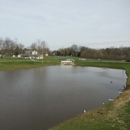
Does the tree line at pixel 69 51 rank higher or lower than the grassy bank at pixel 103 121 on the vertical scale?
higher

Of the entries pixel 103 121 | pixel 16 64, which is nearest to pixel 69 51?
pixel 16 64

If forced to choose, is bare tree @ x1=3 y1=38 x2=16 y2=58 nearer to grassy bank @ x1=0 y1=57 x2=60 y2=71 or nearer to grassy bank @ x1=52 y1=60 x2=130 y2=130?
grassy bank @ x1=0 y1=57 x2=60 y2=71

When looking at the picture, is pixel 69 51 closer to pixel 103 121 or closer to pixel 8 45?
pixel 8 45

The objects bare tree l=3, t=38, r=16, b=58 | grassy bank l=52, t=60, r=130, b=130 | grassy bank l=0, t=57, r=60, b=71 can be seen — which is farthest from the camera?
bare tree l=3, t=38, r=16, b=58

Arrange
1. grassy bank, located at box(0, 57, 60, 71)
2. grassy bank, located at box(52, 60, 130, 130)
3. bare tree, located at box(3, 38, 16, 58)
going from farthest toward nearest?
bare tree, located at box(3, 38, 16, 58)
grassy bank, located at box(0, 57, 60, 71)
grassy bank, located at box(52, 60, 130, 130)

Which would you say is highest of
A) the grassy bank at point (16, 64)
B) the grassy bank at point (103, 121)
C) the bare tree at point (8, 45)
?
the bare tree at point (8, 45)

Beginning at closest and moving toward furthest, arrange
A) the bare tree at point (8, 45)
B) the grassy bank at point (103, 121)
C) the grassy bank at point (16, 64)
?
the grassy bank at point (103, 121), the grassy bank at point (16, 64), the bare tree at point (8, 45)

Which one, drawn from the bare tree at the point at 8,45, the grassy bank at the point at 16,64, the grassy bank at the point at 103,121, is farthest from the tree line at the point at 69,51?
the grassy bank at the point at 103,121

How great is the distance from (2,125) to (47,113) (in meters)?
3.67

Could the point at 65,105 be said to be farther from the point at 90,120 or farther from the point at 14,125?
the point at 14,125

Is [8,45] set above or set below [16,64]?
above

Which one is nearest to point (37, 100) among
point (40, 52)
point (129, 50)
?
point (40, 52)

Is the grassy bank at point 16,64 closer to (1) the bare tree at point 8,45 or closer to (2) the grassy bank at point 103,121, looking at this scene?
(1) the bare tree at point 8,45

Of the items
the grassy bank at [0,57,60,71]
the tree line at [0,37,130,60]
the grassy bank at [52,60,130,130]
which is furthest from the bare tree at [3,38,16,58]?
the grassy bank at [52,60,130,130]
